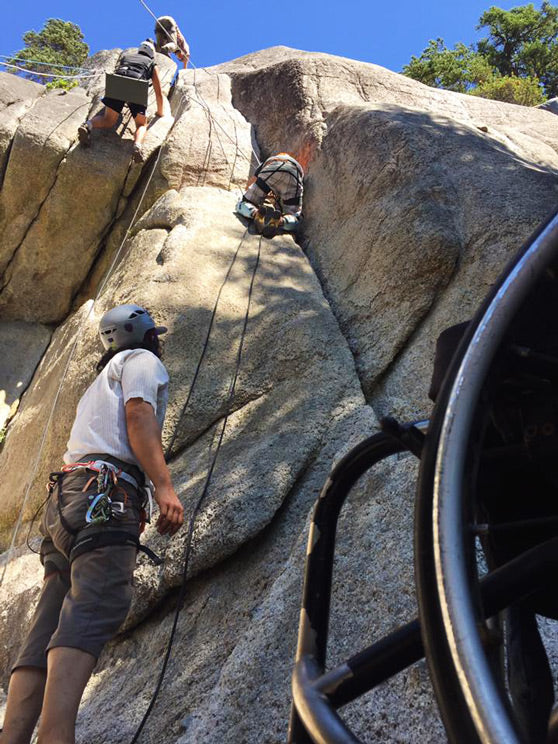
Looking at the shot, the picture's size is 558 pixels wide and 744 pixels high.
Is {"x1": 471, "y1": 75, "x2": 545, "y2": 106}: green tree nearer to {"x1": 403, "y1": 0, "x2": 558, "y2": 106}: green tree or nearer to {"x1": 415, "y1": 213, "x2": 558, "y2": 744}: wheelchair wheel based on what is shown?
{"x1": 403, "y1": 0, "x2": 558, "y2": 106}: green tree

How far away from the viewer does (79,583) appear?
2.82 m

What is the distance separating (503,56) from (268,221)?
2154 centimetres

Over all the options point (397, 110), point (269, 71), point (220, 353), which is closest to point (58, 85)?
point (269, 71)

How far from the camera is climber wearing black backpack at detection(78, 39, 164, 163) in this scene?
368 inches

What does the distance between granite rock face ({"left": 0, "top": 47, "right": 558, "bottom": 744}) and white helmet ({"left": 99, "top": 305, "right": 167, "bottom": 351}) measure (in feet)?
3.63

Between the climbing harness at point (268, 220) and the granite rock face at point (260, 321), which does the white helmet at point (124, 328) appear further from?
the climbing harness at point (268, 220)

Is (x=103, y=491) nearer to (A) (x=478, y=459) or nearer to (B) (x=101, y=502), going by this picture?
(B) (x=101, y=502)

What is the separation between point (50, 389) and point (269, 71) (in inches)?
258

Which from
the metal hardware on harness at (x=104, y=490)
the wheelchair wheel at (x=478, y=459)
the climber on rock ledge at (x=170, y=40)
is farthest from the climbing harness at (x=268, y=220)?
the climber on rock ledge at (x=170, y=40)

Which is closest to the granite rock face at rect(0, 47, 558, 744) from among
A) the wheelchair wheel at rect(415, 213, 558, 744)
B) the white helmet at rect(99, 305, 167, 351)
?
the white helmet at rect(99, 305, 167, 351)

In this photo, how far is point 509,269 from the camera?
3.92 ft

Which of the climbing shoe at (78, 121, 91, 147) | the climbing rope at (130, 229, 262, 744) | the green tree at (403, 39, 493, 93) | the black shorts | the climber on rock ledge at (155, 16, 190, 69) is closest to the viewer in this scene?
the climbing rope at (130, 229, 262, 744)

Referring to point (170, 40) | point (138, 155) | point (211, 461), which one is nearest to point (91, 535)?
point (211, 461)

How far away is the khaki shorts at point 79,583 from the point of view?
274cm
